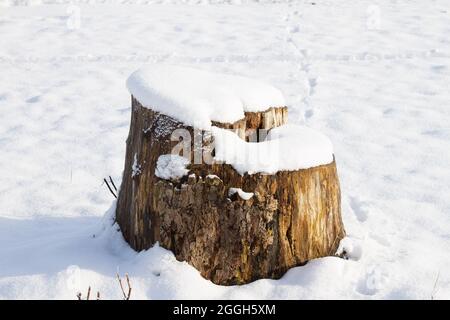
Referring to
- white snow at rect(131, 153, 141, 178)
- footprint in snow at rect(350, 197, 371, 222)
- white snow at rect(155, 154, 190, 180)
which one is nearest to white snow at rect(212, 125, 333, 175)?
white snow at rect(155, 154, 190, 180)

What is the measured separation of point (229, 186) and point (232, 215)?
122mm

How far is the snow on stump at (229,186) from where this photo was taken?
2.43m

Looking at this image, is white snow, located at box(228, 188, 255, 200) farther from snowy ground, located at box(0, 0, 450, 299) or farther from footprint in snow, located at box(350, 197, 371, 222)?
footprint in snow, located at box(350, 197, 371, 222)

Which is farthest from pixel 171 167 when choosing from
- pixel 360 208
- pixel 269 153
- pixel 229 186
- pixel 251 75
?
pixel 251 75

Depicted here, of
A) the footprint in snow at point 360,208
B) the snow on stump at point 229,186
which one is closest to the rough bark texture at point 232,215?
the snow on stump at point 229,186

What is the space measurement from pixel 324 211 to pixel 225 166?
1.73 feet

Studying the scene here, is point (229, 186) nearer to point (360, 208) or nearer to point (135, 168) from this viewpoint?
point (135, 168)

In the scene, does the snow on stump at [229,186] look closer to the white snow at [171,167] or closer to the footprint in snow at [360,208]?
the white snow at [171,167]

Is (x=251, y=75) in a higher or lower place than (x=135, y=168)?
lower

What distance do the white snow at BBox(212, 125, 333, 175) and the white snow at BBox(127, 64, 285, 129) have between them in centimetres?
10

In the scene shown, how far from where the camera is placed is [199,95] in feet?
8.55

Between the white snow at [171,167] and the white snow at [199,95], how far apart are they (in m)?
A: 0.16

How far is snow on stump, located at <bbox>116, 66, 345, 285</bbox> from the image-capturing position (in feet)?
7.97
